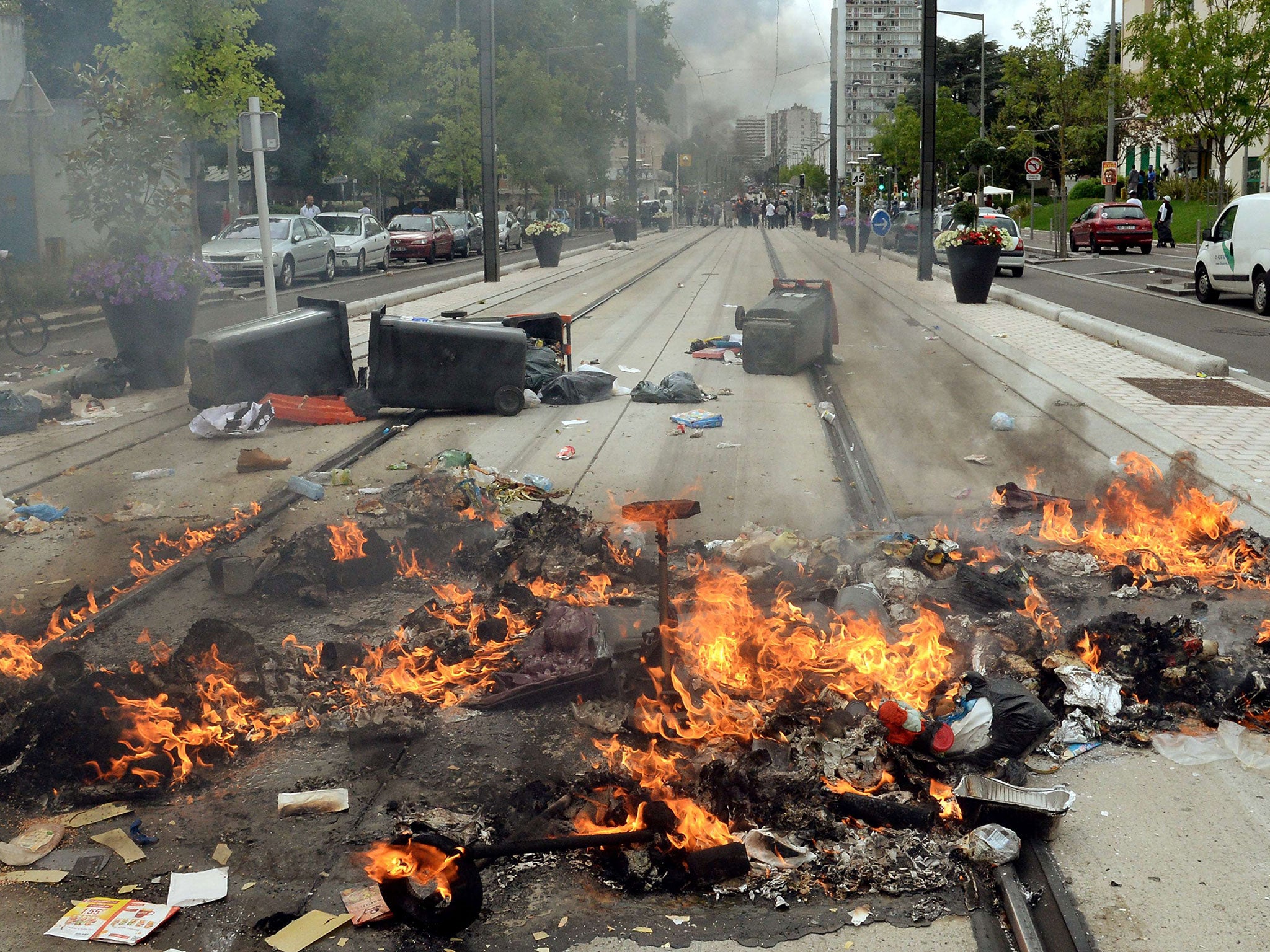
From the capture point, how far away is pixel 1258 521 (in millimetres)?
7078

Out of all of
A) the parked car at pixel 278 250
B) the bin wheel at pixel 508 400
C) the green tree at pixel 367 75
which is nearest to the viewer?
the bin wheel at pixel 508 400

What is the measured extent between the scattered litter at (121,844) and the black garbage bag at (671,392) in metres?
8.16

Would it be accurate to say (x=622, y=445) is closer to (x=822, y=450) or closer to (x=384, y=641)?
(x=822, y=450)

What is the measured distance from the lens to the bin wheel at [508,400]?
1086cm

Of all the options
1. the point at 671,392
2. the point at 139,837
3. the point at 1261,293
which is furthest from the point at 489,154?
the point at 139,837

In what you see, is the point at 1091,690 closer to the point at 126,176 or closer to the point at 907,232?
the point at 126,176

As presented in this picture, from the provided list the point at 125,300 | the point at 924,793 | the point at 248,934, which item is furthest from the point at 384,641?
the point at 125,300

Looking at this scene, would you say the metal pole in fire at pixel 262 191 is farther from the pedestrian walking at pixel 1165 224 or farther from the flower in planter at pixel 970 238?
the pedestrian walking at pixel 1165 224

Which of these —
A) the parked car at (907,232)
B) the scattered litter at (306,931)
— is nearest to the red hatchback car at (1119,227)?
the parked car at (907,232)

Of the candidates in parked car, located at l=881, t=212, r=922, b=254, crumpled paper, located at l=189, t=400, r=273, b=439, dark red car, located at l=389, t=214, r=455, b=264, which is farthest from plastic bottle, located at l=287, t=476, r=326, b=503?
parked car, located at l=881, t=212, r=922, b=254

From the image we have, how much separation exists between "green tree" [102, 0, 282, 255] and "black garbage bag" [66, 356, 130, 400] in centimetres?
914

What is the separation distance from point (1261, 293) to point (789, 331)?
11.0 m

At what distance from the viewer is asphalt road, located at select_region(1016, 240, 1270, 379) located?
15901 millimetres

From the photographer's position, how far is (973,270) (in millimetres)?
20812
